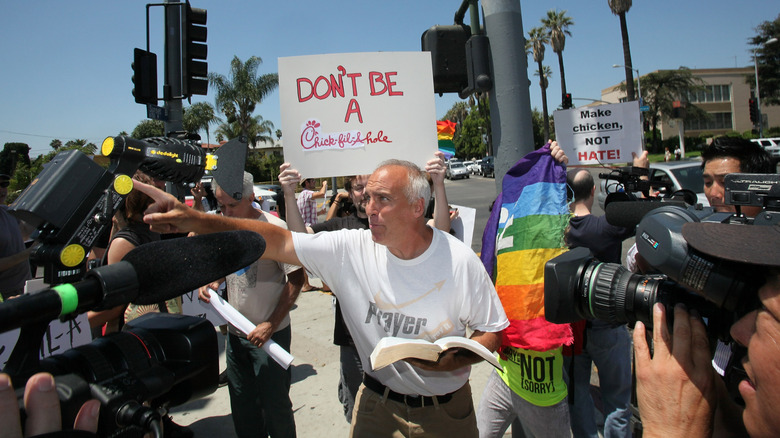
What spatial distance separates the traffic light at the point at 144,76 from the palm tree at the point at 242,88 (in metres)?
34.7

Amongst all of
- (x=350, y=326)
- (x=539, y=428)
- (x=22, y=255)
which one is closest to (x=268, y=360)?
(x=350, y=326)

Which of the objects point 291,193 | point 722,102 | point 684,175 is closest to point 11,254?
point 291,193

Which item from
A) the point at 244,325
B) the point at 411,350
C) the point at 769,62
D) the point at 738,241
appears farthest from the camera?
the point at 769,62

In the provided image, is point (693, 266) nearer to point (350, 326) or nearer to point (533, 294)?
point (533, 294)

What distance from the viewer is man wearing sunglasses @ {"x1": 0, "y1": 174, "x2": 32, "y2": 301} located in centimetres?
420

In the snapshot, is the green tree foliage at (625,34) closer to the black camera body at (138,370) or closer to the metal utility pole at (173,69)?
the metal utility pole at (173,69)

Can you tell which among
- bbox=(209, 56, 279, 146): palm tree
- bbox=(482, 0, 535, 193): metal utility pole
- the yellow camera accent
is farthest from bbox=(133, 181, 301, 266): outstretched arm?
bbox=(209, 56, 279, 146): palm tree

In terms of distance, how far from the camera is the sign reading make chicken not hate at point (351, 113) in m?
2.92

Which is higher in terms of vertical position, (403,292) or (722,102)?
(722,102)

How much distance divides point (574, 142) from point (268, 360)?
308cm

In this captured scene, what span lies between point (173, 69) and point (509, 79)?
13.3 ft

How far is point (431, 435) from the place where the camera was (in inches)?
85.7

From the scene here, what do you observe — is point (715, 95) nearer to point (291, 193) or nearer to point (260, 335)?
point (291, 193)

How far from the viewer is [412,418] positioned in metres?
2.19
